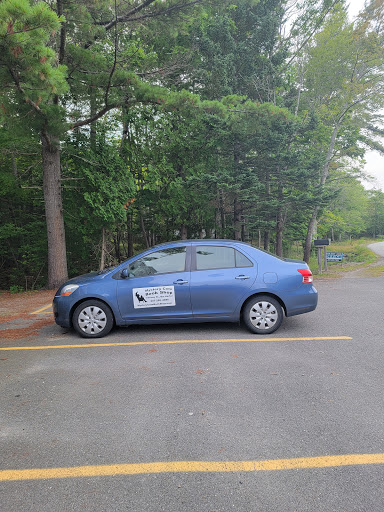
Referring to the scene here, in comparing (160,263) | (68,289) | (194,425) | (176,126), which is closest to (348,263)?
(176,126)

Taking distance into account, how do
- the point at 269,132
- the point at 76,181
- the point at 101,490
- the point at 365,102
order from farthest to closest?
the point at 365,102, the point at 269,132, the point at 76,181, the point at 101,490

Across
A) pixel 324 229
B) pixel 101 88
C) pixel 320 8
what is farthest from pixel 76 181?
pixel 324 229

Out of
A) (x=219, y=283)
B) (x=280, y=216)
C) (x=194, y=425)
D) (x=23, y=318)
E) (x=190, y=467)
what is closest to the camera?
(x=190, y=467)

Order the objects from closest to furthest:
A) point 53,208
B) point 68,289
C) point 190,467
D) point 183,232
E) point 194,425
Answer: point 190,467 → point 194,425 → point 68,289 → point 53,208 → point 183,232

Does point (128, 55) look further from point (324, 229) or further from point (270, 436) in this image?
point (324, 229)

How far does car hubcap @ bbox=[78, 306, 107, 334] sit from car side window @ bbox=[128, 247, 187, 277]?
806mm

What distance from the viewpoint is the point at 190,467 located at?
224cm

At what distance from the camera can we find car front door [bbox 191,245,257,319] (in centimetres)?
508

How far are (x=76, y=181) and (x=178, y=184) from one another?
4771 mm

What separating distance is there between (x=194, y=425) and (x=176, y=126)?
15489 mm

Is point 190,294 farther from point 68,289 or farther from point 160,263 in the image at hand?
point 68,289

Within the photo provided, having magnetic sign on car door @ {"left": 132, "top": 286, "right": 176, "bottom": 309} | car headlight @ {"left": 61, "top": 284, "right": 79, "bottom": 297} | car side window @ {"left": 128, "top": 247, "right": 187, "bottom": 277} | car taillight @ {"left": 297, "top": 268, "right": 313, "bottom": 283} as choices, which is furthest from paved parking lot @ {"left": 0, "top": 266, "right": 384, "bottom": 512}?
car side window @ {"left": 128, "top": 247, "right": 187, "bottom": 277}

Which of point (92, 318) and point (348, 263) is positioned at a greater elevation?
point (92, 318)

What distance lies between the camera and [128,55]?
10.5 metres
